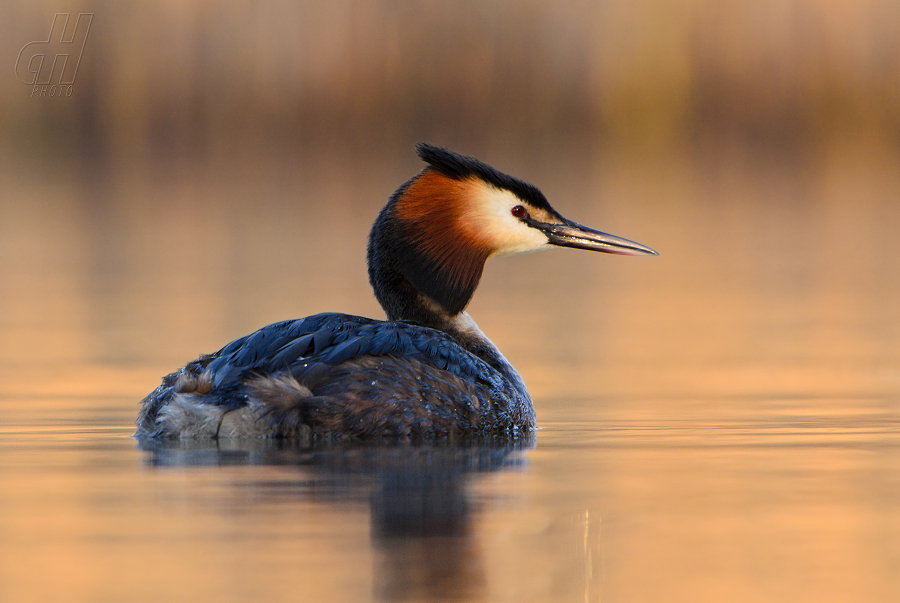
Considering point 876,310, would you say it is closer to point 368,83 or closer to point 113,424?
point 113,424

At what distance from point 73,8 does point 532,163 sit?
14212mm

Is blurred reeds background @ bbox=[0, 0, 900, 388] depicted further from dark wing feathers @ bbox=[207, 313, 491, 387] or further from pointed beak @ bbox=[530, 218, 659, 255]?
dark wing feathers @ bbox=[207, 313, 491, 387]

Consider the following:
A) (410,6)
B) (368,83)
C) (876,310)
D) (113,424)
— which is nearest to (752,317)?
(876,310)

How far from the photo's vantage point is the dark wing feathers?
302 inches

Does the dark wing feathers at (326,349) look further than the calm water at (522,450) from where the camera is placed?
Yes

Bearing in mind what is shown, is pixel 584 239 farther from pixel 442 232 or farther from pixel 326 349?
pixel 326 349

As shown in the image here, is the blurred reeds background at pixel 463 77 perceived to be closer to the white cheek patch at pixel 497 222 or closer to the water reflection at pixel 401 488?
the white cheek patch at pixel 497 222

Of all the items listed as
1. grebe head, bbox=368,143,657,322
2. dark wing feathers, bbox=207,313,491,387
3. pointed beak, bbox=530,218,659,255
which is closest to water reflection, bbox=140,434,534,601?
dark wing feathers, bbox=207,313,491,387

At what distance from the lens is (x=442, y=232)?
8859mm

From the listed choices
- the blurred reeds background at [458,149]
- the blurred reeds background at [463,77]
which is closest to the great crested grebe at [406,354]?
the blurred reeds background at [458,149]

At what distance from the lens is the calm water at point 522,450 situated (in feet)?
17.1

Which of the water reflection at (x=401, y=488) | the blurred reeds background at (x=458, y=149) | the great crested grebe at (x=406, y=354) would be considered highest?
the blurred reeds background at (x=458, y=149)

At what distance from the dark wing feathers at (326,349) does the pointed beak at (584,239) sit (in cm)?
121

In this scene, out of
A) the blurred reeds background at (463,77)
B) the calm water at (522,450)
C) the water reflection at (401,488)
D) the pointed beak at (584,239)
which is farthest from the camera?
the blurred reeds background at (463,77)
